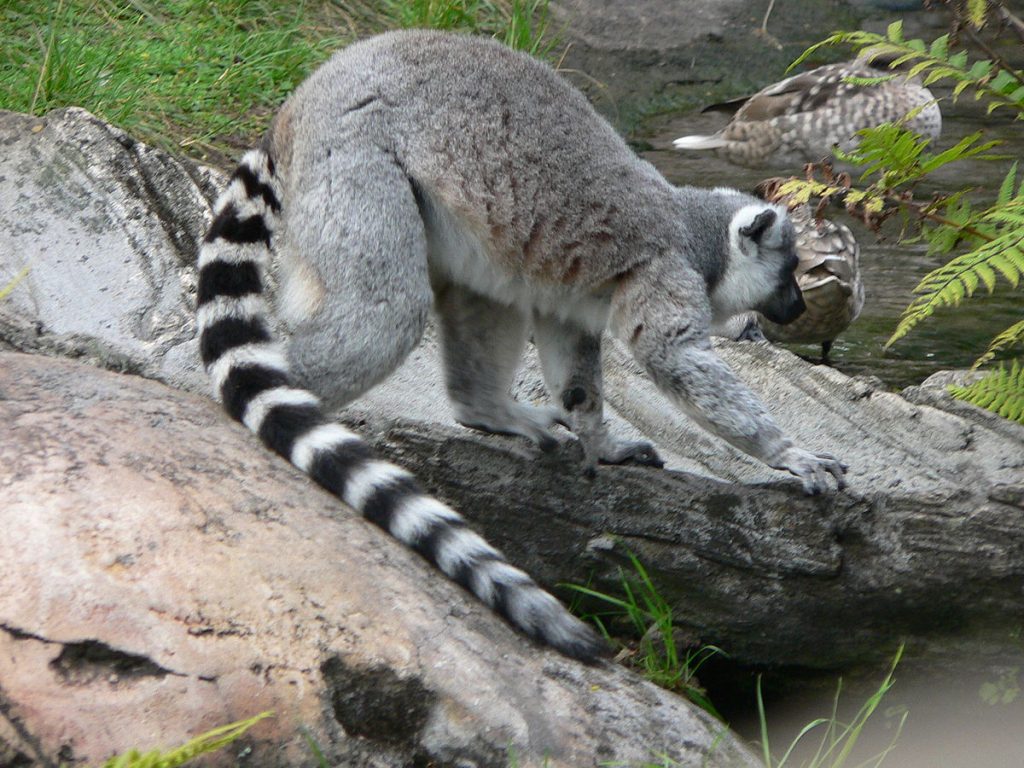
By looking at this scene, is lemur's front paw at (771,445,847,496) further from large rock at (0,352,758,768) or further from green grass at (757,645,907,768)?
large rock at (0,352,758,768)

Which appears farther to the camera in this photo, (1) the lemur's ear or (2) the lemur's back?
(1) the lemur's ear

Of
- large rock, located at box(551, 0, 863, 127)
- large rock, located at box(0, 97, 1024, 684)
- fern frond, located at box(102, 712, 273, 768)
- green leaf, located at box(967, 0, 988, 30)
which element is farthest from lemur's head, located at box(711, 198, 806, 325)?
large rock, located at box(551, 0, 863, 127)

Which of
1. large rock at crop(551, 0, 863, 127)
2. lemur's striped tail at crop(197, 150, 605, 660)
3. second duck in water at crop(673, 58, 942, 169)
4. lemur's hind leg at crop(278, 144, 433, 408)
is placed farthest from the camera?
large rock at crop(551, 0, 863, 127)

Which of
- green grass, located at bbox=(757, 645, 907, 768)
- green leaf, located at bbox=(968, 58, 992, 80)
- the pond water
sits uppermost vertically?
green leaf, located at bbox=(968, 58, 992, 80)

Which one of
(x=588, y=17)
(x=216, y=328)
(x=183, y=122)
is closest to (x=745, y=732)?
(x=216, y=328)

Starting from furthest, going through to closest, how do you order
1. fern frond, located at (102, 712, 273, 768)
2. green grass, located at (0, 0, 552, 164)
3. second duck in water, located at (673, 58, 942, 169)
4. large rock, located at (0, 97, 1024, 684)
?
second duck in water, located at (673, 58, 942, 169) → green grass, located at (0, 0, 552, 164) → large rock, located at (0, 97, 1024, 684) → fern frond, located at (102, 712, 273, 768)

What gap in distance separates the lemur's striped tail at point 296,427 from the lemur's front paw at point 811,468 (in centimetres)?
107

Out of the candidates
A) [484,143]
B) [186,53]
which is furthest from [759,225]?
[186,53]

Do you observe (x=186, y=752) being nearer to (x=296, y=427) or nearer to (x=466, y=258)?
(x=296, y=427)

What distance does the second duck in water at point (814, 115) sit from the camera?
8.84 metres

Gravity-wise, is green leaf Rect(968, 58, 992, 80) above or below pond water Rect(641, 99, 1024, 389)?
above

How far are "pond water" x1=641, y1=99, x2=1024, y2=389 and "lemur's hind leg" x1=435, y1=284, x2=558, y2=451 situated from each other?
4.94ft

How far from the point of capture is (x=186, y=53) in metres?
6.93

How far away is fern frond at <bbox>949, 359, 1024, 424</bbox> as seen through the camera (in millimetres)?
4348
